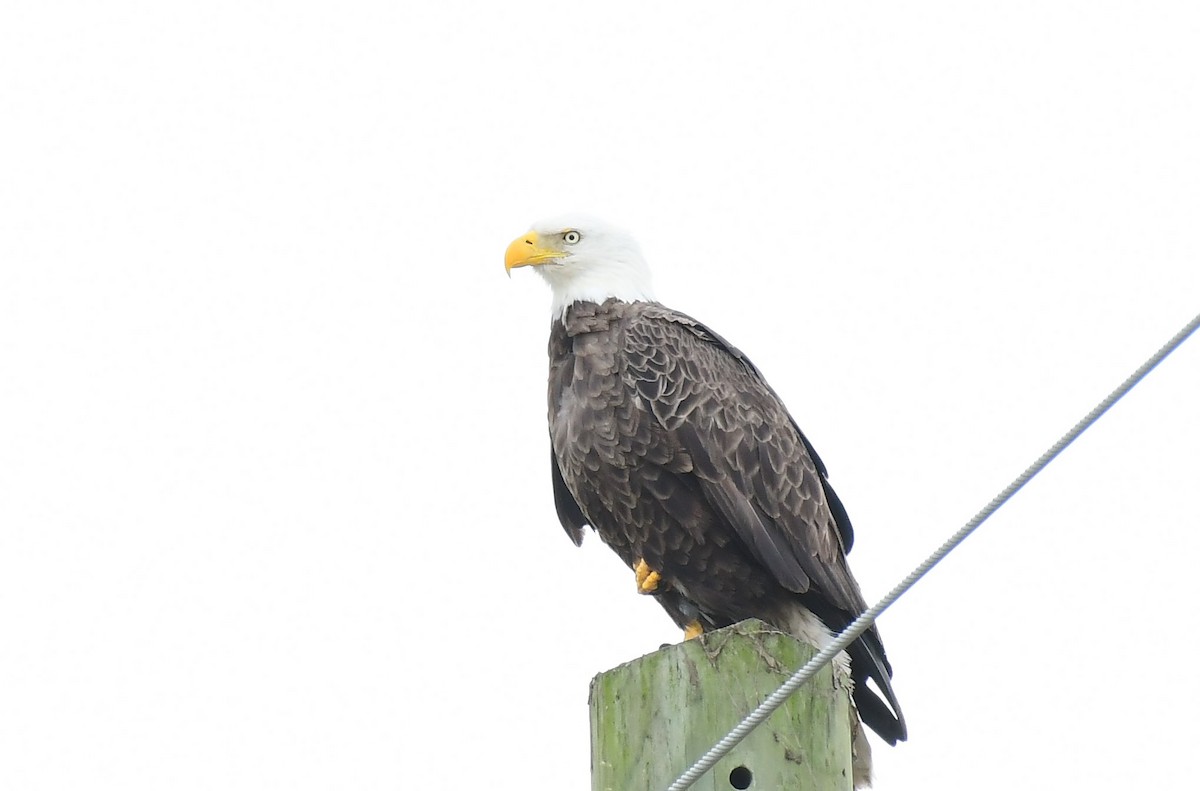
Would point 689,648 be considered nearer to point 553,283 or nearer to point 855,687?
point 855,687

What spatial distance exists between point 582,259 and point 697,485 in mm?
1311

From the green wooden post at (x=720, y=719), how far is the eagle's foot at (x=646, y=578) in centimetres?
237

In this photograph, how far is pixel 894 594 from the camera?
10.6ft

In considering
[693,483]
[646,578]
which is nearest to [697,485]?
[693,483]

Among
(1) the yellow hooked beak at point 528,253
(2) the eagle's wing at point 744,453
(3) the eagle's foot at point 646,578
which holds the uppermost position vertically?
(1) the yellow hooked beak at point 528,253

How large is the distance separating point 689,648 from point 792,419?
9.65 feet

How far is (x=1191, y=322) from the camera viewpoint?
2918mm

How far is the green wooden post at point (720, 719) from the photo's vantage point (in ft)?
11.4

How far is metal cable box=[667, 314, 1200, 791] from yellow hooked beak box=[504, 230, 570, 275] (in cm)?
358

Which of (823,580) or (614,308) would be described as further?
(614,308)

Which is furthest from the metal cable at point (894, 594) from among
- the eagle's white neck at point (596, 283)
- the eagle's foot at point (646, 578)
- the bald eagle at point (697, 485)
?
the eagle's white neck at point (596, 283)

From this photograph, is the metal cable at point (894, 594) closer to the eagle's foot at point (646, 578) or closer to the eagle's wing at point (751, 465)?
the eagle's wing at point (751, 465)

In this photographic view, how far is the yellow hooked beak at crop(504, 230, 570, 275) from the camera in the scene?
677 cm

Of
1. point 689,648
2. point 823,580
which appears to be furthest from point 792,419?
point 689,648
